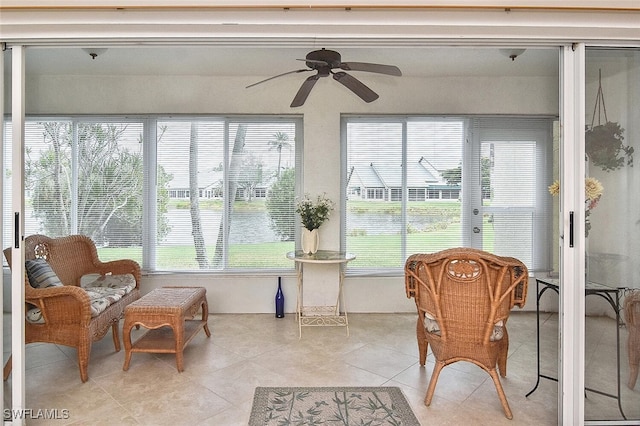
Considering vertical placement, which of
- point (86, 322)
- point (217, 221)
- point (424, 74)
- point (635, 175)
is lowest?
point (86, 322)

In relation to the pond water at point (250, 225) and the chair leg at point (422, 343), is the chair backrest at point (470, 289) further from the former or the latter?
the pond water at point (250, 225)

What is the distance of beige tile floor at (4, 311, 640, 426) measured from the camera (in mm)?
2146

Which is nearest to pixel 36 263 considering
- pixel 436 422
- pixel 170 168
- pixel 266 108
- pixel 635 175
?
pixel 170 168

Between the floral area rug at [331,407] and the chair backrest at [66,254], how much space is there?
227cm

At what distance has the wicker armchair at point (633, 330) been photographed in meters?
1.96

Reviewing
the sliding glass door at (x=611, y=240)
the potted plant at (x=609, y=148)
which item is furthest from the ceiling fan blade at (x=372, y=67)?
the potted plant at (x=609, y=148)

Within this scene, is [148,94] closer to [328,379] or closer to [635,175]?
[328,379]

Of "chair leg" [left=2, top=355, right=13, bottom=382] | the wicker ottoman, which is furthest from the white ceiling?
"chair leg" [left=2, top=355, right=13, bottom=382]

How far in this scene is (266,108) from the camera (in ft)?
14.0

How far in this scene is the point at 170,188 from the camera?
169 inches

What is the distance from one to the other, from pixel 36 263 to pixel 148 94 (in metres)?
2.30

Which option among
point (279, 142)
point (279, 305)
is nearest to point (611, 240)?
point (279, 305)

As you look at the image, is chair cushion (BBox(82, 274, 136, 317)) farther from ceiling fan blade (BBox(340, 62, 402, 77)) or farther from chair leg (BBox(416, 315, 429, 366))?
ceiling fan blade (BBox(340, 62, 402, 77))

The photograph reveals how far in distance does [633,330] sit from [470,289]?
0.86 metres
